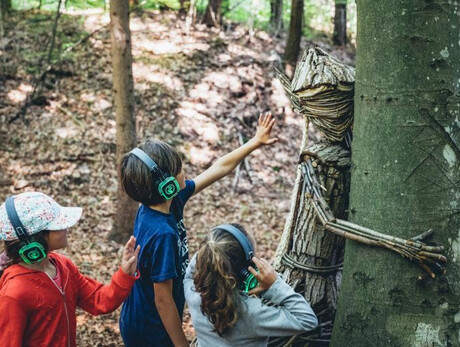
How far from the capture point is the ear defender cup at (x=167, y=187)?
7.91 feet

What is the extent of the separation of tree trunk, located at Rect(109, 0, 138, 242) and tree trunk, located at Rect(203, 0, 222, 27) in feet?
20.9

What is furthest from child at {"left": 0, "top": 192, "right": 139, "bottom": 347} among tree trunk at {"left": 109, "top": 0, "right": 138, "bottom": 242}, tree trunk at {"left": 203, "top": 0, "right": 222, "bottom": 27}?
tree trunk at {"left": 203, "top": 0, "right": 222, "bottom": 27}

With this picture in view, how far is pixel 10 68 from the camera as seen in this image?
945cm

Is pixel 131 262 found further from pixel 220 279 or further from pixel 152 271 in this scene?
pixel 220 279

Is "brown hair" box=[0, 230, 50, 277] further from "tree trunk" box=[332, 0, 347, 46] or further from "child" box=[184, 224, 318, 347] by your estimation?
"tree trunk" box=[332, 0, 347, 46]

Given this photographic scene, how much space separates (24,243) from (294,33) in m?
9.33

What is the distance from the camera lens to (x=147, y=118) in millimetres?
9070

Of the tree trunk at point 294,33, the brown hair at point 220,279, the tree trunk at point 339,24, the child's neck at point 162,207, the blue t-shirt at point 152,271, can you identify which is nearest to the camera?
the brown hair at point 220,279

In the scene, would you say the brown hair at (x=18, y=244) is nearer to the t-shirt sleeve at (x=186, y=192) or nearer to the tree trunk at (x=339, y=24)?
the t-shirt sleeve at (x=186, y=192)

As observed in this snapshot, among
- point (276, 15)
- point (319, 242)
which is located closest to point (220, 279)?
point (319, 242)

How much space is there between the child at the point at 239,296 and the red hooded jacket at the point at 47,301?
511mm

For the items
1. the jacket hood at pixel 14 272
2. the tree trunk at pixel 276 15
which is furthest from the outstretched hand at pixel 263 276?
the tree trunk at pixel 276 15

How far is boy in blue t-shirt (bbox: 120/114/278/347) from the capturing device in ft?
7.88

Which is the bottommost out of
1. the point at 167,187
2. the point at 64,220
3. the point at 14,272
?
the point at 14,272
